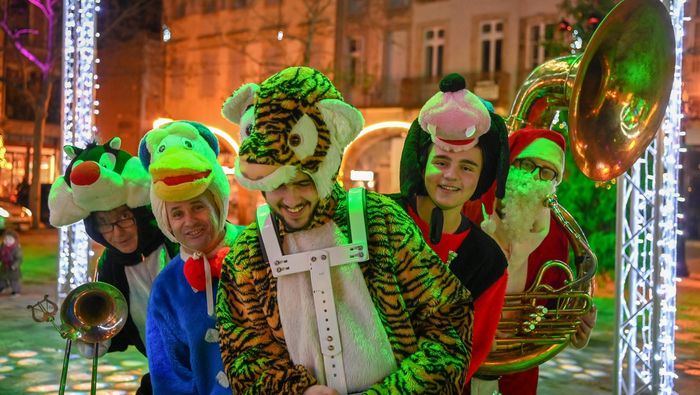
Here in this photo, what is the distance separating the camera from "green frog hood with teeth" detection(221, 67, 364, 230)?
1793 mm

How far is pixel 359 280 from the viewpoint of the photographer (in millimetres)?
1862

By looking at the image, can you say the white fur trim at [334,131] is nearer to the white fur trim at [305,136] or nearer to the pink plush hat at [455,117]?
the white fur trim at [305,136]

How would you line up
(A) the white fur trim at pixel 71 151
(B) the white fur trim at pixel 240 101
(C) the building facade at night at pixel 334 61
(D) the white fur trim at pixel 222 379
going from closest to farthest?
(B) the white fur trim at pixel 240 101 → (D) the white fur trim at pixel 222 379 → (A) the white fur trim at pixel 71 151 → (C) the building facade at night at pixel 334 61

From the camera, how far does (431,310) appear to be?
6.18 feet

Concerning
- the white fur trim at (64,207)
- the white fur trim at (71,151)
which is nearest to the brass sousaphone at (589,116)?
the white fur trim at (64,207)

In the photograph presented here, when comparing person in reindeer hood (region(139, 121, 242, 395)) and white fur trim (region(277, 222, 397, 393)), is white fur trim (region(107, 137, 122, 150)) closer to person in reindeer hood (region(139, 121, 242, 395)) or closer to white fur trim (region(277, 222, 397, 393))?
person in reindeer hood (region(139, 121, 242, 395))

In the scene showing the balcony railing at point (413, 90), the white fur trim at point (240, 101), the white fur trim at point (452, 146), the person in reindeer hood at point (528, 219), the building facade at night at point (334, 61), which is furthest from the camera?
the balcony railing at point (413, 90)

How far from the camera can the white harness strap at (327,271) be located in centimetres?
183

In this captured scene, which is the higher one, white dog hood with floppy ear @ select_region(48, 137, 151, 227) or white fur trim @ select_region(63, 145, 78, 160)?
white fur trim @ select_region(63, 145, 78, 160)

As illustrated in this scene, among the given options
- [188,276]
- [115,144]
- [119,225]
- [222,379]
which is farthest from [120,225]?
[222,379]

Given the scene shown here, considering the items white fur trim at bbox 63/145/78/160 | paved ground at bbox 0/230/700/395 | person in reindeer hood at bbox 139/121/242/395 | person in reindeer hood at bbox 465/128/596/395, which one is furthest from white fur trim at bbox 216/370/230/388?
paved ground at bbox 0/230/700/395

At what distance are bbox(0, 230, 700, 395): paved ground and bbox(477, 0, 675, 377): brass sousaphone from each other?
326 cm

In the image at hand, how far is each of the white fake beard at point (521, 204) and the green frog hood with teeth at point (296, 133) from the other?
1.47m

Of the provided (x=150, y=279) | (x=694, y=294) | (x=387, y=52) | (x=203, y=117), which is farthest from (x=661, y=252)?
(x=203, y=117)
